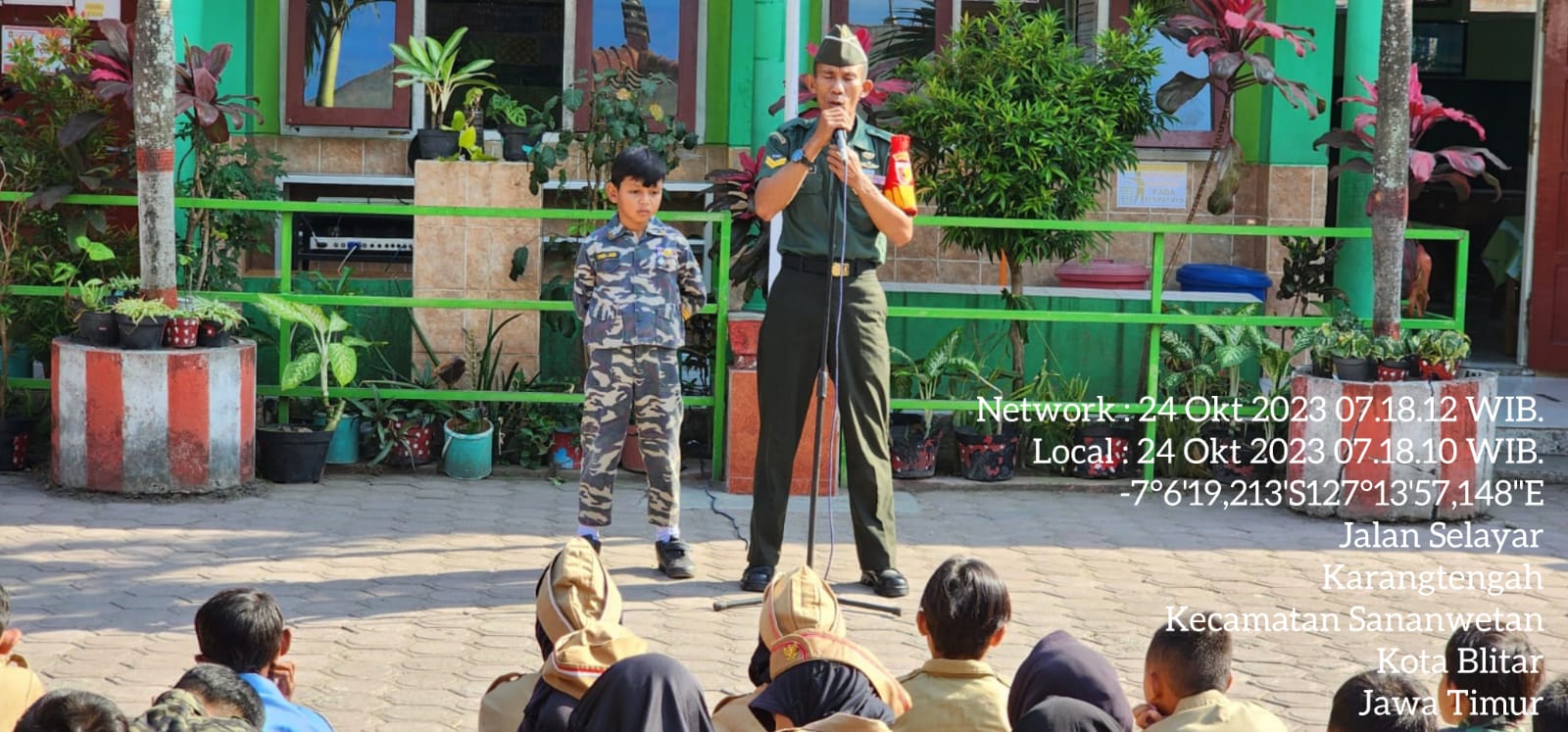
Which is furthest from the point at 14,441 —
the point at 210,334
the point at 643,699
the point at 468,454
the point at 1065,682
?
the point at 1065,682

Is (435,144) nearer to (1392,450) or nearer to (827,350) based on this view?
(827,350)

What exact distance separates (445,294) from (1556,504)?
218 inches

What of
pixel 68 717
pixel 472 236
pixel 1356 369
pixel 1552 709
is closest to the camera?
pixel 68 717

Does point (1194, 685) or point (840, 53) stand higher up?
point (840, 53)

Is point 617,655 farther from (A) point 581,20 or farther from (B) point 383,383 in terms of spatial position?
(A) point 581,20

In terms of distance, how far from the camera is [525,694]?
163 inches

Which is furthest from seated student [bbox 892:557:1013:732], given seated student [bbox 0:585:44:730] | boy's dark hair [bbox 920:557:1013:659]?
seated student [bbox 0:585:44:730]

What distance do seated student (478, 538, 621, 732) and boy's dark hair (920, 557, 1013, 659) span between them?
0.71 meters

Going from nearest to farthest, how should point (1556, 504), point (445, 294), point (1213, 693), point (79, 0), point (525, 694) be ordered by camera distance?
point (1213, 693) → point (525, 694) → point (1556, 504) → point (445, 294) → point (79, 0)

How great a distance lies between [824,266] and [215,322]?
313 cm

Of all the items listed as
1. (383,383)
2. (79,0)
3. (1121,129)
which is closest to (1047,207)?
(1121,129)

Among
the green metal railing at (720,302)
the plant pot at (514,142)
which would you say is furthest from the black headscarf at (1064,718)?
the plant pot at (514,142)

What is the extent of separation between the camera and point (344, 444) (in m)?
8.71

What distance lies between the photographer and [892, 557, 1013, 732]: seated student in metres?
3.95
